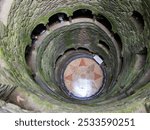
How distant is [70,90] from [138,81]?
2839mm

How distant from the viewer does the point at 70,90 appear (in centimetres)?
651

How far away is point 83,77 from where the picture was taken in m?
6.67

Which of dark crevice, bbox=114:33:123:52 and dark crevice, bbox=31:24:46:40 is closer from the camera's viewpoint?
dark crevice, bbox=31:24:46:40

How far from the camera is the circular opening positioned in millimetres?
6473

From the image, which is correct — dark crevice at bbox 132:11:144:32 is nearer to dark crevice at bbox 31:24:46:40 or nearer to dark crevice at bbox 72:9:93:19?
dark crevice at bbox 72:9:93:19

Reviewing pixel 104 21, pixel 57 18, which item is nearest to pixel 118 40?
pixel 104 21

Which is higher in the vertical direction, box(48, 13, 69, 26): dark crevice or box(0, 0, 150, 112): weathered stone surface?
box(48, 13, 69, 26): dark crevice

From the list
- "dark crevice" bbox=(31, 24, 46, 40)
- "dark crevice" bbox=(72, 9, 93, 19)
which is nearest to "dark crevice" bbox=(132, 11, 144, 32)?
"dark crevice" bbox=(72, 9, 93, 19)

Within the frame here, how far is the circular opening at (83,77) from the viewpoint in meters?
6.47

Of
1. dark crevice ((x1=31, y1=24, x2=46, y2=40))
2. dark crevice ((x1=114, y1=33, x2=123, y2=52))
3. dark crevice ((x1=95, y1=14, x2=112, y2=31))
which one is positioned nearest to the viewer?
dark crevice ((x1=31, y1=24, x2=46, y2=40))

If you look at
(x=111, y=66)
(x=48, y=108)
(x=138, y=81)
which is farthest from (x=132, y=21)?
(x=48, y=108)

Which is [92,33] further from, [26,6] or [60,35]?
[26,6]

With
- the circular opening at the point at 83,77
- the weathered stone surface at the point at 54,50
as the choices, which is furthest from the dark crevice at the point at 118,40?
the circular opening at the point at 83,77

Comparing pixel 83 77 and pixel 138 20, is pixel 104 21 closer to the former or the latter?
pixel 138 20
